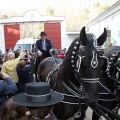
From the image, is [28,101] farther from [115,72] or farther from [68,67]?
[115,72]

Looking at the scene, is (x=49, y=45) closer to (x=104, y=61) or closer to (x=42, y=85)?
(x=104, y=61)

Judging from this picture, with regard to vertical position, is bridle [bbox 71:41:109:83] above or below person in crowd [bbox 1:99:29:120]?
above

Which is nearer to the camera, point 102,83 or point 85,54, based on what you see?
point 85,54

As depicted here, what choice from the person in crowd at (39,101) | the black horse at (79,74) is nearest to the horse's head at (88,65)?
the black horse at (79,74)

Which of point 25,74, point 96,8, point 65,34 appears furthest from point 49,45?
point 96,8

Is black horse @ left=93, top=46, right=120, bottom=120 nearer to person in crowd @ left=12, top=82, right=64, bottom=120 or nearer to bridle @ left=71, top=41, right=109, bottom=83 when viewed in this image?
bridle @ left=71, top=41, right=109, bottom=83

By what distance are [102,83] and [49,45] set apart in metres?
3.27

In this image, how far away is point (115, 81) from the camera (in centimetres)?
365

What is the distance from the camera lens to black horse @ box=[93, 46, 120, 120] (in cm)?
365

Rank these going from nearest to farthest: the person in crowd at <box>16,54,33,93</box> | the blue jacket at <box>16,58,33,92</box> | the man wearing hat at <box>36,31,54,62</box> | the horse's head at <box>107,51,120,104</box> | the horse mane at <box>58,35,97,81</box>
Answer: the horse mane at <box>58,35,97,81</box> < the horse's head at <box>107,51,120,104</box> < the person in crowd at <box>16,54,33,93</box> < the blue jacket at <box>16,58,33,92</box> < the man wearing hat at <box>36,31,54,62</box>

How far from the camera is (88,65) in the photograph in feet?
10.0

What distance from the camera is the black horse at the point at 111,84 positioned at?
12.0 feet

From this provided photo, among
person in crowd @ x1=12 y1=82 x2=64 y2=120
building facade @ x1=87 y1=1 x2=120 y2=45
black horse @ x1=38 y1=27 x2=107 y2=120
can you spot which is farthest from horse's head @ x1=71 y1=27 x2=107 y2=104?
building facade @ x1=87 y1=1 x2=120 y2=45

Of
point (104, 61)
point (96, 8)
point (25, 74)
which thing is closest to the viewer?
point (104, 61)
